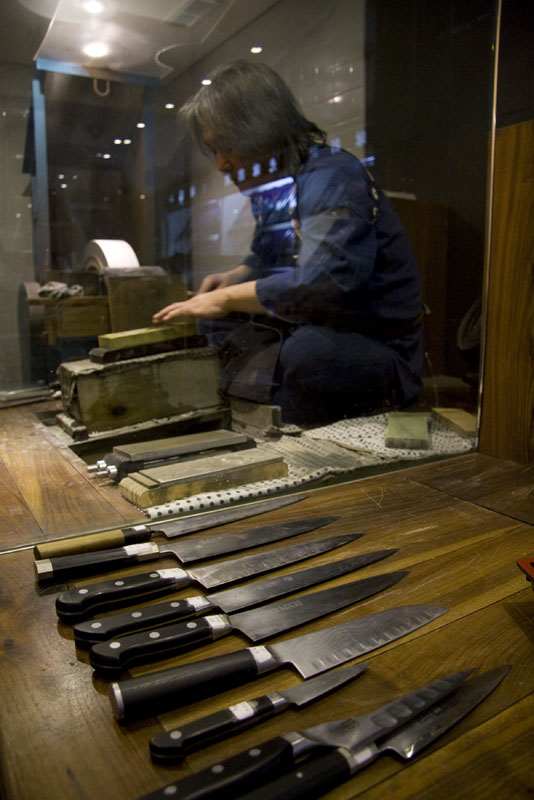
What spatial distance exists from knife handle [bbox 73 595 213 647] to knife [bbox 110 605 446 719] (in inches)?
2.4

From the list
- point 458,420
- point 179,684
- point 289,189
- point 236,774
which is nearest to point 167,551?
point 179,684

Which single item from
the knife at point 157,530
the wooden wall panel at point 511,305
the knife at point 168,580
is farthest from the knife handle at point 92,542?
the wooden wall panel at point 511,305

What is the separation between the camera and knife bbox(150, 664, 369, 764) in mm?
478

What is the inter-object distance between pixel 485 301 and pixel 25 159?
101 centimetres

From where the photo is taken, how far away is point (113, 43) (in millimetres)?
971

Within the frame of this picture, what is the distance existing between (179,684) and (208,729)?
0.06 m

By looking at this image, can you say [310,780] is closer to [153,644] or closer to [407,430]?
[153,644]

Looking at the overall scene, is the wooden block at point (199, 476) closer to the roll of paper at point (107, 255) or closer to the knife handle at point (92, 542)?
the knife handle at point (92, 542)

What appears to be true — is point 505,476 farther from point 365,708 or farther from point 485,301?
point 365,708

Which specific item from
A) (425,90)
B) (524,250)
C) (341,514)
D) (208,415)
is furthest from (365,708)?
(425,90)

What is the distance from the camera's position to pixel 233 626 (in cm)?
65

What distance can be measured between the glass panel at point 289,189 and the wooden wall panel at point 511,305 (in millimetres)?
86

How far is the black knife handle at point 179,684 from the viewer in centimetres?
52

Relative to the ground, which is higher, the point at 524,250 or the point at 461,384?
the point at 524,250
